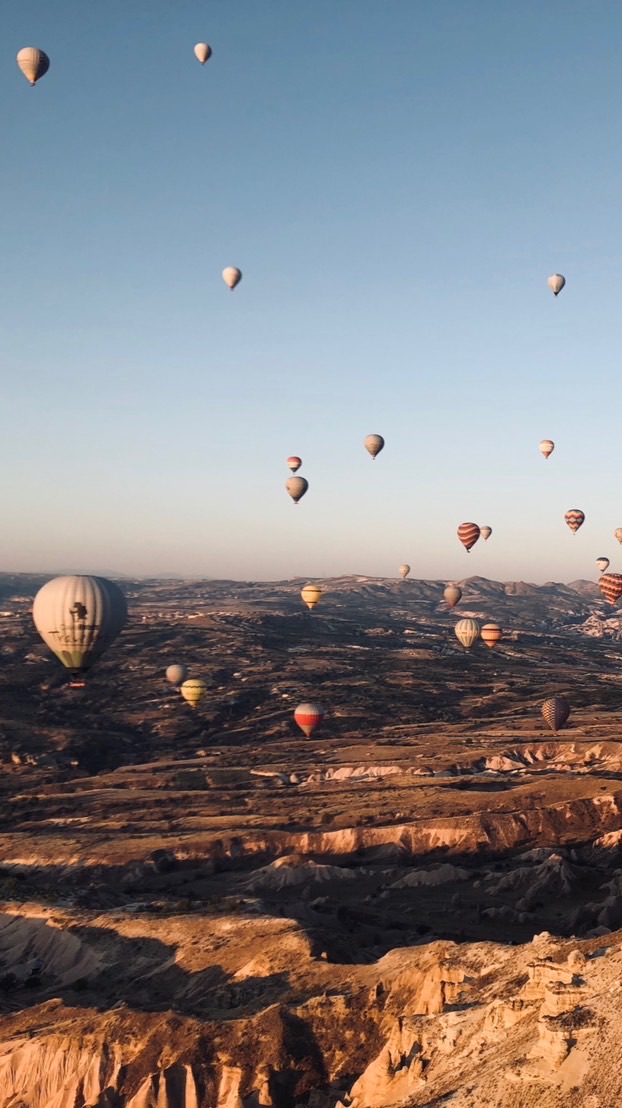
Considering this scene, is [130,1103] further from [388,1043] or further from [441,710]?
[441,710]

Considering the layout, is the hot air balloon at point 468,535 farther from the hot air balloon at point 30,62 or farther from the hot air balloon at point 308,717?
the hot air balloon at point 30,62

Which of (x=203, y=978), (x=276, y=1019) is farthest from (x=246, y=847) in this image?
(x=276, y=1019)

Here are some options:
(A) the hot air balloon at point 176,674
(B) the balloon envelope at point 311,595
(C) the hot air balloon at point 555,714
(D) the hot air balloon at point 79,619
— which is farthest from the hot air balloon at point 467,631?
(D) the hot air balloon at point 79,619

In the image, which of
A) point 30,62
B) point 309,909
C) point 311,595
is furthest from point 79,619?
point 311,595

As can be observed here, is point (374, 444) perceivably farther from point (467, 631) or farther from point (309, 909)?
point (309, 909)

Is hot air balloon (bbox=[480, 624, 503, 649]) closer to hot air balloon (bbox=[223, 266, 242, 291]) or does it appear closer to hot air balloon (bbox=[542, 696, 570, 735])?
hot air balloon (bbox=[542, 696, 570, 735])

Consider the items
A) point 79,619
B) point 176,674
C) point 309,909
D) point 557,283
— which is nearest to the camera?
point 309,909

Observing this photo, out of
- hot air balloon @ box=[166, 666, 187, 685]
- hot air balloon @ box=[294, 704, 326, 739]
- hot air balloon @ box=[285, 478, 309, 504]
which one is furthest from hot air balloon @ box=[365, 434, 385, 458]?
hot air balloon @ box=[166, 666, 187, 685]
